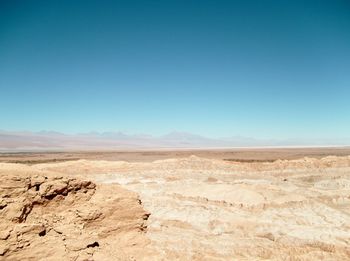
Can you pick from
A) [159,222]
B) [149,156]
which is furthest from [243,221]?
[149,156]

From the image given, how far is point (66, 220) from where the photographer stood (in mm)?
5867

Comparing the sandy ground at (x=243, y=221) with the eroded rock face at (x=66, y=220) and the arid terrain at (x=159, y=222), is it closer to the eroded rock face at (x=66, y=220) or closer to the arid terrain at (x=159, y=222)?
the arid terrain at (x=159, y=222)

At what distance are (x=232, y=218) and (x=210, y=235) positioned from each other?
217 centimetres

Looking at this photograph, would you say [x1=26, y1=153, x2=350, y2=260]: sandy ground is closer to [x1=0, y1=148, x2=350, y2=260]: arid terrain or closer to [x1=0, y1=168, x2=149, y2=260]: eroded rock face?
[x1=0, y1=148, x2=350, y2=260]: arid terrain

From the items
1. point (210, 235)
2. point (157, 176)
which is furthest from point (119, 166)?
point (210, 235)

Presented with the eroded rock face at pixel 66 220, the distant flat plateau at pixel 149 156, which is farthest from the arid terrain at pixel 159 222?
the distant flat plateau at pixel 149 156

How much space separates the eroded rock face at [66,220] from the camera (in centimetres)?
505

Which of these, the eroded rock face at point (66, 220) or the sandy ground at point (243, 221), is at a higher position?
the eroded rock face at point (66, 220)

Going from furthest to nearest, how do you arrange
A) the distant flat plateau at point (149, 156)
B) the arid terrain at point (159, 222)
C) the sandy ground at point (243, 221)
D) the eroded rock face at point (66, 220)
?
the distant flat plateau at point (149, 156), the sandy ground at point (243, 221), the arid terrain at point (159, 222), the eroded rock face at point (66, 220)

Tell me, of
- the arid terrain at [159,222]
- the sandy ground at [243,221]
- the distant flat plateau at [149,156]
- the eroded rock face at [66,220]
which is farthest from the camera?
the distant flat plateau at [149,156]

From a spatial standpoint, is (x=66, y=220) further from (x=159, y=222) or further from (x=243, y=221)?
(x=243, y=221)

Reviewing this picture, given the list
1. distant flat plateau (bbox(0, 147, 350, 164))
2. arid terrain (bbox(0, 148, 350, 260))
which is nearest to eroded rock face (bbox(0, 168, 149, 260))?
arid terrain (bbox(0, 148, 350, 260))

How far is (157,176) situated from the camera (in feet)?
73.0

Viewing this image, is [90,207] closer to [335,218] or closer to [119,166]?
[335,218]
